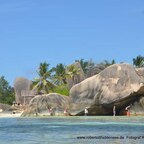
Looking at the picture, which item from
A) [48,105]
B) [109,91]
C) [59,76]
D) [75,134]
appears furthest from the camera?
[59,76]

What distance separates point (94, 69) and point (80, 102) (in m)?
12.6

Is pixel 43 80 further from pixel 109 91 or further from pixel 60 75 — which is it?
pixel 109 91

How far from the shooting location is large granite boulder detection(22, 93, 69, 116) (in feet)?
154

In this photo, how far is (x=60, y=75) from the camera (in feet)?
224

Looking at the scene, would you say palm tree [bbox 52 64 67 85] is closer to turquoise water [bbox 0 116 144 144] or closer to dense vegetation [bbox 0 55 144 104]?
dense vegetation [bbox 0 55 144 104]

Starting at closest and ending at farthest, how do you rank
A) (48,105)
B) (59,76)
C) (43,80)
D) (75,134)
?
(75,134), (48,105), (43,80), (59,76)

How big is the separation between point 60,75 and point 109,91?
26.4 meters

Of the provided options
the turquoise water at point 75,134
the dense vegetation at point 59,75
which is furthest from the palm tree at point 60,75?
the turquoise water at point 75,134

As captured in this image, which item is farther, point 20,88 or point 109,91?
point 20,88

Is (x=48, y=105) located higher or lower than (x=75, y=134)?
higher

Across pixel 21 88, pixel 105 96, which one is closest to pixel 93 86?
pixel 105 96

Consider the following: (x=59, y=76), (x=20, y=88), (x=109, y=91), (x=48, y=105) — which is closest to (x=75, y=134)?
(x=109, y=91)

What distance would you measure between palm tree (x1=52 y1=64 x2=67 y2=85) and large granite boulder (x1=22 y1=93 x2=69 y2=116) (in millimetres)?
16027

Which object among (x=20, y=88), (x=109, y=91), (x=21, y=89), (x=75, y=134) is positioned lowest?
(x=75, y=134)
